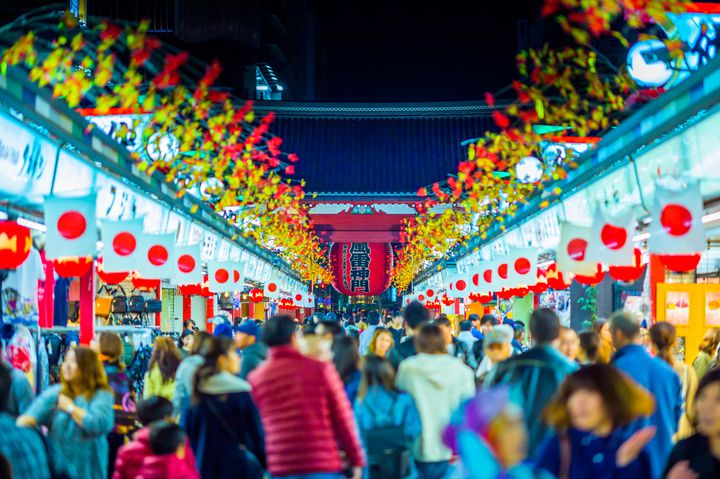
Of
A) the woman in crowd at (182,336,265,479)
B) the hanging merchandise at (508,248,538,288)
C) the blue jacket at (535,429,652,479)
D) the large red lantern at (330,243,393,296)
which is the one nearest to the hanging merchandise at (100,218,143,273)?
the woman in crowd at (182,336,265,479)

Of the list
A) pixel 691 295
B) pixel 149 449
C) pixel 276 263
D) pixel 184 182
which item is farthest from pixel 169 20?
pixel 149 449

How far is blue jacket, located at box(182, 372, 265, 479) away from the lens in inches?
252

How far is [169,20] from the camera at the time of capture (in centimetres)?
3241

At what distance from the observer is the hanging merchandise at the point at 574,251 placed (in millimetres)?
10211

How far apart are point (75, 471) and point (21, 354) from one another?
4244 mm

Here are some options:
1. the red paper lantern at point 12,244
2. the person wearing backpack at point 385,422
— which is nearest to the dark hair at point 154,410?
the person wearing backpack at point 385,422

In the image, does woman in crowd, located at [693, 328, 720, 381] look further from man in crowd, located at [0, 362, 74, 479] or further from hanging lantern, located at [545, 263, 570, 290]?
man in crowd, located at [0, 362, 74, 479]

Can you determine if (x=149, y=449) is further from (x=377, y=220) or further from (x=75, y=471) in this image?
(x=377, y=220)

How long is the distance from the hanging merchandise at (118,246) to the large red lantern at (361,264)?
37.9m

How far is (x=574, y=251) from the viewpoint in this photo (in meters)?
10.3

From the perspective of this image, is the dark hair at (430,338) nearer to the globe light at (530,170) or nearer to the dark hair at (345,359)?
the dark hair at (345,359)

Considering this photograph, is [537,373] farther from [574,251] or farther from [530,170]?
→ [530,170]

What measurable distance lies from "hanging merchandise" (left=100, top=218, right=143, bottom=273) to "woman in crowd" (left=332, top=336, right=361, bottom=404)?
10.3 feet

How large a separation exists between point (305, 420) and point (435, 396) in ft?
5.22
